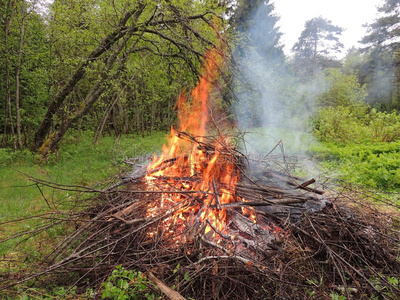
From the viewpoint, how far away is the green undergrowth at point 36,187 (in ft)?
10.9

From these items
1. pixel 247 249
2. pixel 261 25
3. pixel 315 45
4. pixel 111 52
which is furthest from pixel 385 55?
pixel 247 249

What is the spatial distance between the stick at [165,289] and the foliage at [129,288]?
0.17 feet

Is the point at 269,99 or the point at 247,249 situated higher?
the point at 269,99

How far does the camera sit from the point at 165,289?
2246mm

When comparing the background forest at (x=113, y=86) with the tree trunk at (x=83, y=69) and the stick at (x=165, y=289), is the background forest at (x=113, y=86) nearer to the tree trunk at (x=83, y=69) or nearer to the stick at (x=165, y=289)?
the tree trunk at (x=83, y=69)

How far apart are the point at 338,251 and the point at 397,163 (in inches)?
206

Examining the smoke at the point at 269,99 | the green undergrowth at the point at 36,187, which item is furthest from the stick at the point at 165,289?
the smoke at the point at 269,99

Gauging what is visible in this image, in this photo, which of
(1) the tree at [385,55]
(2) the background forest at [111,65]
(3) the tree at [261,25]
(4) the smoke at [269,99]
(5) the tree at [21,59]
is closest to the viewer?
(4) the smoke at [269,99]

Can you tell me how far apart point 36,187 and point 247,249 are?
5.74 metres

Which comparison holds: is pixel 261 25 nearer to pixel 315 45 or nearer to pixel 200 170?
pixel 315 45

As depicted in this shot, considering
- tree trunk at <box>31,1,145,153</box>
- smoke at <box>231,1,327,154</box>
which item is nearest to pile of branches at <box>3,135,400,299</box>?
smoke at <box>231,1,327,154</box>

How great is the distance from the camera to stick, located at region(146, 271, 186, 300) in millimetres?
2163

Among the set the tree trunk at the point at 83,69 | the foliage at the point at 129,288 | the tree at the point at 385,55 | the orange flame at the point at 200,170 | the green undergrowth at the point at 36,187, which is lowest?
the green undergrowth at the point at 36,187

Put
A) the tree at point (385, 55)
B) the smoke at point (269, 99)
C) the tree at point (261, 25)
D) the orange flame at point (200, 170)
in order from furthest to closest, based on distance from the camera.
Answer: the tree at point (385, 55)
the tree at point (261, 25)
the smoke at point (269, 99)
the orange flame at point (200, 170)
